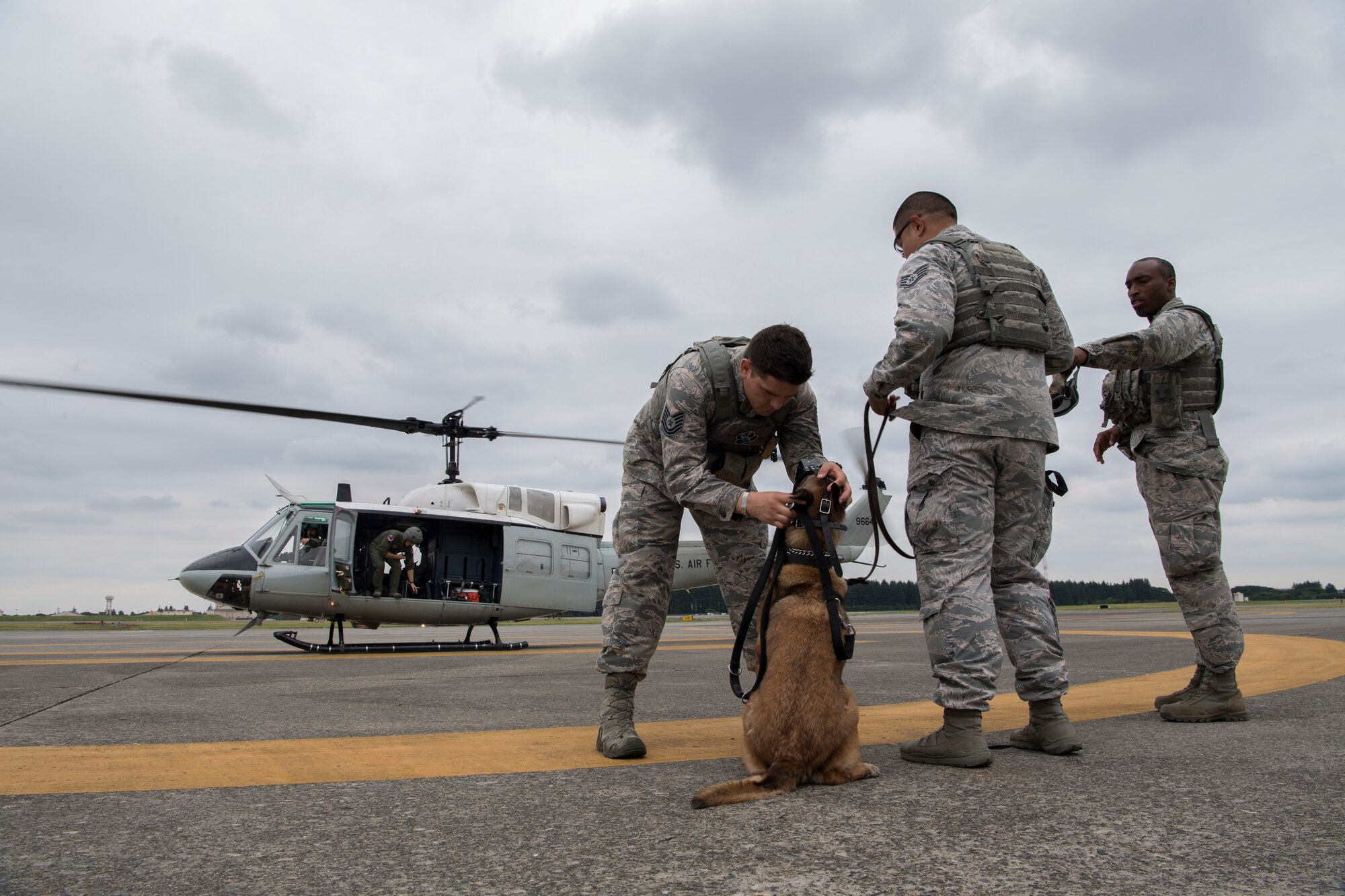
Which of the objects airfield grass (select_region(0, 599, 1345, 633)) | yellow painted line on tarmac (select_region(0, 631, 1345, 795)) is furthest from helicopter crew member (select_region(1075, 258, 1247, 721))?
airfield grass (select_region(0, 599, 1345, 633))

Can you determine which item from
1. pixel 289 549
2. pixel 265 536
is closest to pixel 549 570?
pixel 289 549

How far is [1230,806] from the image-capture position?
215cm

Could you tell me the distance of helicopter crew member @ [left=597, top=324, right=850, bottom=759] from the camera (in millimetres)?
3279

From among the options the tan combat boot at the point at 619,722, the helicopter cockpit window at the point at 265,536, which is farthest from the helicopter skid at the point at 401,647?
the tan combat boot at the point at 619,722

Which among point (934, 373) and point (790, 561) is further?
point (934, 373)

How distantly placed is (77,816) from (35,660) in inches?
370

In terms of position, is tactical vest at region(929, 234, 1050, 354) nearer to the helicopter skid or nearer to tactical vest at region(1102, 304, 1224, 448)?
tactical vest at region(1102, 304, 1224, 448)

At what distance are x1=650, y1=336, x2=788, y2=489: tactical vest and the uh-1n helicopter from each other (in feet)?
24.8

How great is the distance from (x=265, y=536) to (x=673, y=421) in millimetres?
10783

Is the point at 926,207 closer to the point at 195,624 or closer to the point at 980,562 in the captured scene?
the point at 980,562

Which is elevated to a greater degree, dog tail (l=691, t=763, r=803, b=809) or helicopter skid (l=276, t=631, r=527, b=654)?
dog tail (l=691, t=763, r=803, b=809)

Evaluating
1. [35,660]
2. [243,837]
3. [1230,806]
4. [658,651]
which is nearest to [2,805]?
[243,837]

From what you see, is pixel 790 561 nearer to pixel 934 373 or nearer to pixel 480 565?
pixel 934 373

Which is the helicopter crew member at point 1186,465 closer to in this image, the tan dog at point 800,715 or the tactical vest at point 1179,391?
the tactical vest at point 1179,391
